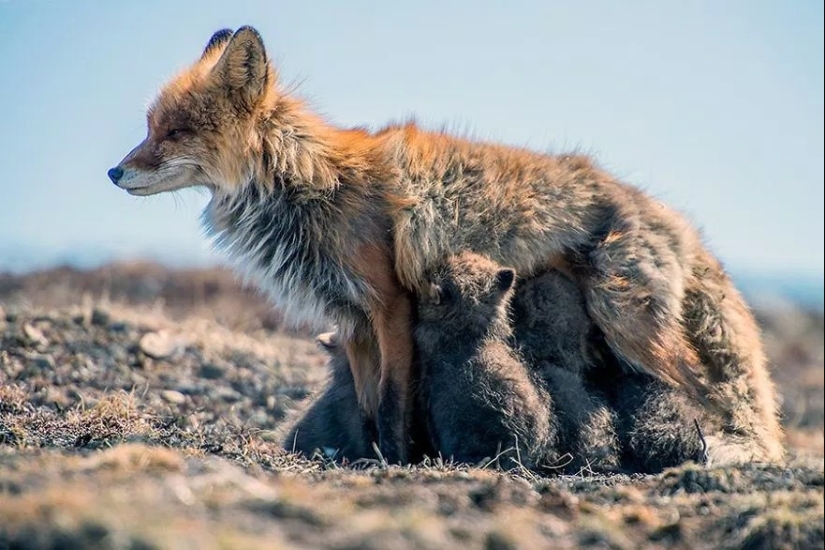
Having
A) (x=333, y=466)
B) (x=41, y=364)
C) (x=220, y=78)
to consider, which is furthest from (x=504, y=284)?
(x=41, y=364)

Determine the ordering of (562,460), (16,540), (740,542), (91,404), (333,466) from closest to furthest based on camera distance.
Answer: (16,540), (740,542), (333,466), (562,460), (91,404)

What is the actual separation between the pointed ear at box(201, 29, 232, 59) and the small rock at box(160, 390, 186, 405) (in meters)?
3.52

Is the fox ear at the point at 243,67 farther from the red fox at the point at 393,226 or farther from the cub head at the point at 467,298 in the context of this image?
the cub head at the point at 467,298

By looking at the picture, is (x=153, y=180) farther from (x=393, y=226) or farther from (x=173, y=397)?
(x=173, y=397)

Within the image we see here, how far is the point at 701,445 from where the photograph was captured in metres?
8.26

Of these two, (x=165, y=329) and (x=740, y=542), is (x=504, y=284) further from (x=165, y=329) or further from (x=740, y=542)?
(x=165, y=329)

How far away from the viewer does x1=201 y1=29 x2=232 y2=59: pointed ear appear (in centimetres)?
919

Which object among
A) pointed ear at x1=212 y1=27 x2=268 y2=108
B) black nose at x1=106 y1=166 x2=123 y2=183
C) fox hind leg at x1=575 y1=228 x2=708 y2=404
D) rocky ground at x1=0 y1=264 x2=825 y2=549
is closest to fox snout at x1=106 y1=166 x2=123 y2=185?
black nose at x1=106 y1=166 x2=123 y2=183

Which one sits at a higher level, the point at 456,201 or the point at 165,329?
the point at 456,201

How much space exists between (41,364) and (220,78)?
13.6ft

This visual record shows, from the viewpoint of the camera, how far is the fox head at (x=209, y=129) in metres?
8.24

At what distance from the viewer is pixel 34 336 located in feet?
37.4

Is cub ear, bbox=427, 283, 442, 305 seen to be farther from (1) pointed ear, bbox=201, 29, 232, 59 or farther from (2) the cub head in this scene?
(1) pointed ear, bbox=201, 29, 232, 59

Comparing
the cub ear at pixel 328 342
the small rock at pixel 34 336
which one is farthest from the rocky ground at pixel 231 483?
the cub ear at pixel 328 342
